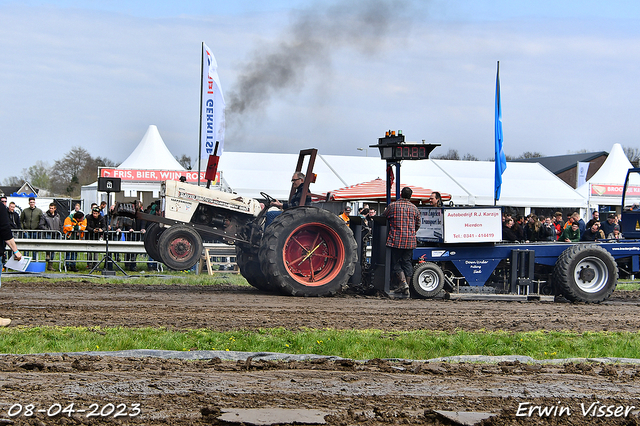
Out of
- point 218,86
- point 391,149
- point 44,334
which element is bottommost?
point 44,334

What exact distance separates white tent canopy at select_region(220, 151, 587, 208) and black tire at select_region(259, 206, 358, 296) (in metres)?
12.5

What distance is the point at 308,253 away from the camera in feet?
34.4

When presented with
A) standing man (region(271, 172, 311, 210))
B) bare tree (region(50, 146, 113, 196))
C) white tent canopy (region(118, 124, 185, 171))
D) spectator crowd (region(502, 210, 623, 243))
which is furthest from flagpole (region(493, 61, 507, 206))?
bare tree (region(50, 146, 113, 196))

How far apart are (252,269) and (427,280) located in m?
2.94

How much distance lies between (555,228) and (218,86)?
10.0 m

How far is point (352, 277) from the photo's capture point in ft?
36.1

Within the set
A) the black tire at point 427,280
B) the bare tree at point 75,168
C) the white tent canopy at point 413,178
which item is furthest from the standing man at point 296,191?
the bare tree at point 75,168

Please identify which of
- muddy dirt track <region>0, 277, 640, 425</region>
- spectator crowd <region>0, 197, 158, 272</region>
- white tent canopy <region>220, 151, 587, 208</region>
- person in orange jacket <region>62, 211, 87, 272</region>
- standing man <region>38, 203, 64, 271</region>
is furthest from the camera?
white tent canopy <region>220, 151, 587, 208</region>

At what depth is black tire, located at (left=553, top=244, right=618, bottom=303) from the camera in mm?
11086

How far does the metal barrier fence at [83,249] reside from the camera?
15719 millimetres

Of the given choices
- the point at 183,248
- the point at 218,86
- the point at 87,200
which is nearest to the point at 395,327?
the point at 183,248

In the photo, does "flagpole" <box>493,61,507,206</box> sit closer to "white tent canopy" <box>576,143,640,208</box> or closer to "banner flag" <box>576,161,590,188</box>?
"white tent canopy" <box>576,143,640,208</box>

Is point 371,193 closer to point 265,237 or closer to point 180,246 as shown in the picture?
point 180,246

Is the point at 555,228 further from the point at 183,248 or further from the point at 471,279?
the point at 183,248
